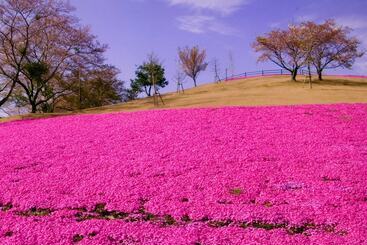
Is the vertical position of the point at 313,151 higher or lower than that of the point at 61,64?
lower

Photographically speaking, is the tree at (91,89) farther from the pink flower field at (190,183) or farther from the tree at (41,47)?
the pink flower field at (190,183)

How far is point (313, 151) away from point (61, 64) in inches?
1585

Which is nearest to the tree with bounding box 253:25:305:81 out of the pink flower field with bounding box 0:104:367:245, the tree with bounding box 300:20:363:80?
the tree with bounding box 300:20:363:80

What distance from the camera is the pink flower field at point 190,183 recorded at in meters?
12.5

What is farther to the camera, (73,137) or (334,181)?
(73,137)

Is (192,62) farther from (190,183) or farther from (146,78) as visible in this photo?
(190,183)

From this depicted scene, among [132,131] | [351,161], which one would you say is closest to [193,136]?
[132,131]

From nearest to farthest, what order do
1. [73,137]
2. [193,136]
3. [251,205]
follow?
[251,205], [193,136], [73,137]

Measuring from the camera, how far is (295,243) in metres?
11.4

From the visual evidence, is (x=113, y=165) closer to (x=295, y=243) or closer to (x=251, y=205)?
(x=251, y=205)

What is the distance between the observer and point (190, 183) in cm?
1664

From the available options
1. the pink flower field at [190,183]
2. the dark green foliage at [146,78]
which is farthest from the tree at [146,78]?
the pink flower field at [190,183]

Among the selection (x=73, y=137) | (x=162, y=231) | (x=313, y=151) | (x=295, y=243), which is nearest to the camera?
(x=295, y=243)

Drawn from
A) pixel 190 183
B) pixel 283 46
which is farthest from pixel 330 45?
pixel 190 183
